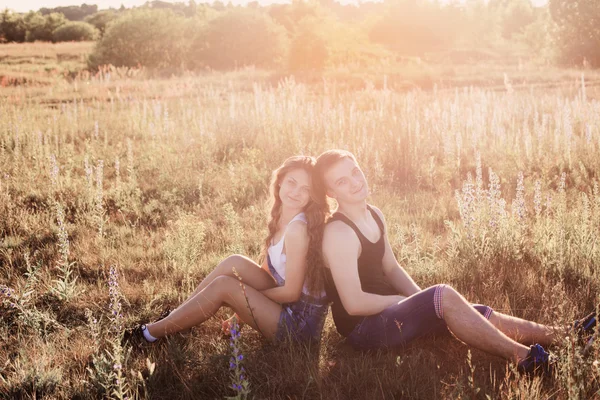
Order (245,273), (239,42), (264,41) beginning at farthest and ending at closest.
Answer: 1. (239,42)
2. (264,41)
3. (245,273)

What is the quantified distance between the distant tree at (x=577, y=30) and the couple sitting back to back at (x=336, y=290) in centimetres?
2369

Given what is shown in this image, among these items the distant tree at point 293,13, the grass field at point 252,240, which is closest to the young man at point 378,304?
the grass field at point 252,240

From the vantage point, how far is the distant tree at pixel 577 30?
23.1 metres

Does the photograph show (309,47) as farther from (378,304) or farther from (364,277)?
(378,304)

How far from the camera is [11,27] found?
3841 centimetres

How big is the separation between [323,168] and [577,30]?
24495 mm

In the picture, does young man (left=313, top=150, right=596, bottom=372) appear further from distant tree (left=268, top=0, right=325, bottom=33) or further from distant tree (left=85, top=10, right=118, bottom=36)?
distant tree (left=85, top=10, right=118, bottom=36)

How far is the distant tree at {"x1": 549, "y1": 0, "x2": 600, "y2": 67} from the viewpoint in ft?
75.9

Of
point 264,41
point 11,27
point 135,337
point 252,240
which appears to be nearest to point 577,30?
point 264,41

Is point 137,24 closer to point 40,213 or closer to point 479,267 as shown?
point 40,213

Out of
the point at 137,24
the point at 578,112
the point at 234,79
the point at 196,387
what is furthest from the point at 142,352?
the point at 137,24

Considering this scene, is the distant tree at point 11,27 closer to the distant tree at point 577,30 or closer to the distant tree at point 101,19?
the distant tree at point 101,19

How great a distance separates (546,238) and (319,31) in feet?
67.4

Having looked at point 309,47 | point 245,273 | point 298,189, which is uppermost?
point 309,47
